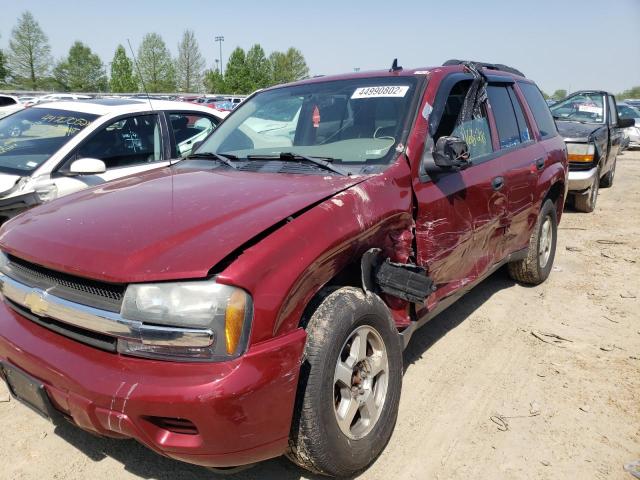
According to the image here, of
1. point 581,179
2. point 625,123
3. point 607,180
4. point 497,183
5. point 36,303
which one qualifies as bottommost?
point 607,180

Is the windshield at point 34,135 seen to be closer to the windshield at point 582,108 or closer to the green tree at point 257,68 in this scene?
the windshield at point 582,108

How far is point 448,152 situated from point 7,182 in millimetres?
3576

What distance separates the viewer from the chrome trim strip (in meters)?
1.89

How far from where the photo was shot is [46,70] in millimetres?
67938

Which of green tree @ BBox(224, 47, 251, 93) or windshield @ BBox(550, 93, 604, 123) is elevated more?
green tree @ BBox(224, 47, 251, 93)

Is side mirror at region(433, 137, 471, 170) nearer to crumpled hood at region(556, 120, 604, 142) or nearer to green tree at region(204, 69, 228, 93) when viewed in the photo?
crumpled hood at region(556, 120, 604, 142)

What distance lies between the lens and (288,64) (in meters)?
86.6

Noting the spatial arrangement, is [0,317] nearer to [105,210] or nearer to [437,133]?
[105,210]

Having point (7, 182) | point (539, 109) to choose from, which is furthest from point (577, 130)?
point (7, 182)

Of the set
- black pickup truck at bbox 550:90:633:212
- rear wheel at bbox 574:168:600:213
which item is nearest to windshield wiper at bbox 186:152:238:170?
black pickup truck at bbox 550:90:633:212

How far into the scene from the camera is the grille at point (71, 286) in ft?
6.57

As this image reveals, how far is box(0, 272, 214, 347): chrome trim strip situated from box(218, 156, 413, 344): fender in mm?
230

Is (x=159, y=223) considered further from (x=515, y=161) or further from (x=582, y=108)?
(x=582, y=108)

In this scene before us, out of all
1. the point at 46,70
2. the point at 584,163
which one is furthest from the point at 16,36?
the point at 584,163
